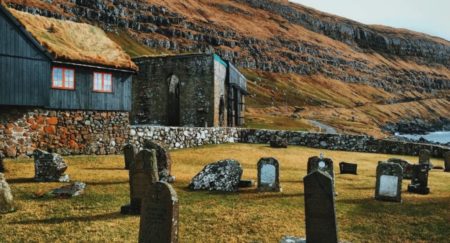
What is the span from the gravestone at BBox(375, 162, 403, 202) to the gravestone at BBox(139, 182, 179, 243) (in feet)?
31.2

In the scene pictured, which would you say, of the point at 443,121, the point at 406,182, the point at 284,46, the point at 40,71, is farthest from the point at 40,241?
the point at 284,46

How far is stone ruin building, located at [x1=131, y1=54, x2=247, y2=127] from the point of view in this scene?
38.6 metres

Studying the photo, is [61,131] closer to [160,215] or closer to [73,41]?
[73,41]

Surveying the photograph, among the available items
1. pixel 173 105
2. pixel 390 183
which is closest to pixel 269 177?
pixel 390 183

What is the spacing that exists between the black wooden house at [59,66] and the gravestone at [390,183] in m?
19.3

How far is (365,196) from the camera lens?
15555mm

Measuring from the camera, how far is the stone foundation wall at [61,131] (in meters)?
23.4

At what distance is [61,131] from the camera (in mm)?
25656

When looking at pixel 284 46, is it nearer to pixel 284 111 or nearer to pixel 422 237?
pixel 284 111

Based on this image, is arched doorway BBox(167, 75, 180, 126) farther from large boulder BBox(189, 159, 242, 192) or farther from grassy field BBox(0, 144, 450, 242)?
large boulder BBox(189, 159, 242, 192)

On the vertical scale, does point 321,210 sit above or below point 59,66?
below

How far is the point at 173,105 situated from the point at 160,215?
109 feet

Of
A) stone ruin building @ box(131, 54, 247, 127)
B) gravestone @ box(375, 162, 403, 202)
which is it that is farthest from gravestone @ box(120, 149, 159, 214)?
stone ruin building @ box(131, 54, 247, 127)

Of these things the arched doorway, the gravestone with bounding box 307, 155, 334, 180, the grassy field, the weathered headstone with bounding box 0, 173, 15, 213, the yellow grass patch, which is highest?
the yellow grass patch
